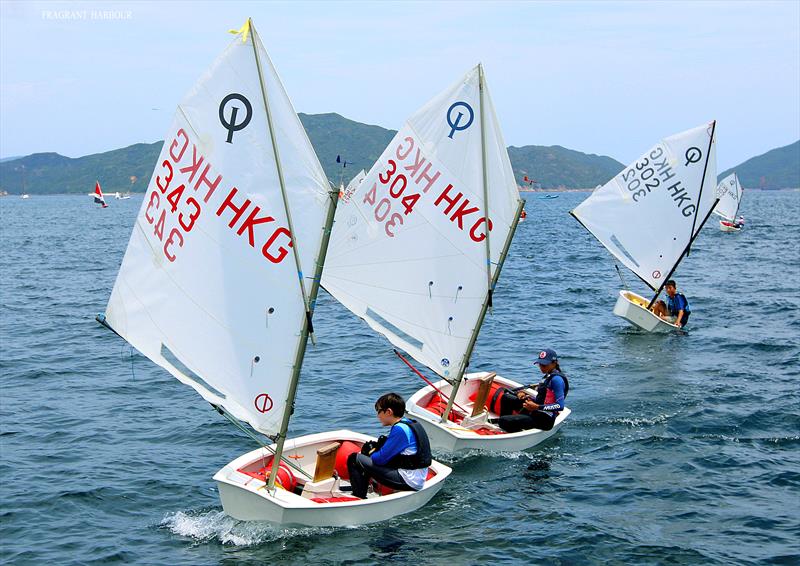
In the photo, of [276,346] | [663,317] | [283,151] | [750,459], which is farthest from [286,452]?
[663,317]

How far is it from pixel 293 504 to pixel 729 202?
244ft

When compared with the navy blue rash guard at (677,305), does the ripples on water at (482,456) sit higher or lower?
lower

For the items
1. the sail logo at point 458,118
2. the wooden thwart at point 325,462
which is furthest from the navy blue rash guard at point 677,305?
the wooden thwart at point 325,462

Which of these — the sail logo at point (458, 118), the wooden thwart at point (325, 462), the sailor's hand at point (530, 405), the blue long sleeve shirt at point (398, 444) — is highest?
the sail logo at point (458, 118)

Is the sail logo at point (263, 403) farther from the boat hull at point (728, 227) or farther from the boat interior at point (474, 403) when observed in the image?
the boat hull at point (728, 227)

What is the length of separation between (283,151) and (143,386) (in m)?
12.8

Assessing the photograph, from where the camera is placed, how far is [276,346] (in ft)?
41.5

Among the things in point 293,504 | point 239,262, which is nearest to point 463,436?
point 293,504

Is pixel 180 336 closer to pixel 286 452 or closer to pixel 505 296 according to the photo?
pixel 286 452

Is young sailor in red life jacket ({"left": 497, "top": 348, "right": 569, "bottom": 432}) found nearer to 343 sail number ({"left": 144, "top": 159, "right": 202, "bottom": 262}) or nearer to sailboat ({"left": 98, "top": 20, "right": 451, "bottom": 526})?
sailboat ({"left": 98, "top": 20, "right": 451, "bottom": 526})

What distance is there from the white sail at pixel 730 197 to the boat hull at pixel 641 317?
50258mm

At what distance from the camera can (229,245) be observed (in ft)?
40.3

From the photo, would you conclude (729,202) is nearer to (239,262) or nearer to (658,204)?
(658,204)

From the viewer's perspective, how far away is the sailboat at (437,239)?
53.3 feet
